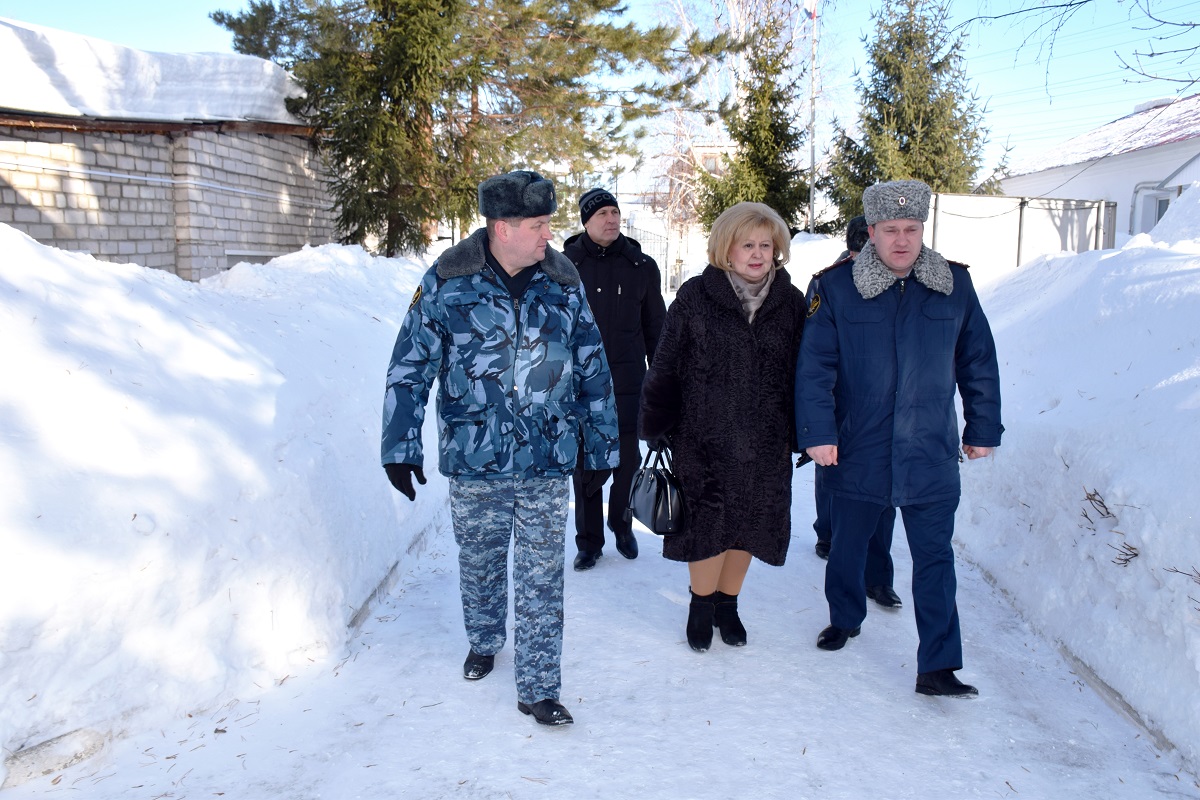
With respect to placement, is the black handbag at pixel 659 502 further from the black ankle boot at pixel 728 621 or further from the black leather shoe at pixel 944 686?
the black leather shoe at pixel 944 686

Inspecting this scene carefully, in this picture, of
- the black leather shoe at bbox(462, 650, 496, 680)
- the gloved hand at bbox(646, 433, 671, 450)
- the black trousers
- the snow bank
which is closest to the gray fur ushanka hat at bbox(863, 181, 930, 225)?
the gloved hand at bbox(646, 433, 671, 450)

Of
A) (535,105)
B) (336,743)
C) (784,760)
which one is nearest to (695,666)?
(784,760)

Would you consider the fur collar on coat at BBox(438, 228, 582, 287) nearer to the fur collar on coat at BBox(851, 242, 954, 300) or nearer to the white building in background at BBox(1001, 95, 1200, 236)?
the fur collar on coat at BBox(851, 242, 954, 300)

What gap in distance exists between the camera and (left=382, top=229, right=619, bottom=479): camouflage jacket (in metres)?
3.11

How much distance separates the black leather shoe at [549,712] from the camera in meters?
3.07

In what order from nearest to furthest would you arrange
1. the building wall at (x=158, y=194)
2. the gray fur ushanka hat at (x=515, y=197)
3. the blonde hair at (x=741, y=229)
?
1. the gray fur ushanka hat at (x=515, y=197)
2. the blonde hair at (x=741, y=229)
3. the building wall at (x=158, y=194)

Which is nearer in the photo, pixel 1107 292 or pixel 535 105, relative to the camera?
pixel 1107 292

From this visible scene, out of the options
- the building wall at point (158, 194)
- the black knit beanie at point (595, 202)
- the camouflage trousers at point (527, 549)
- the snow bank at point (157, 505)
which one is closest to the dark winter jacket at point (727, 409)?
the camouflage trousers at point (527, 549)

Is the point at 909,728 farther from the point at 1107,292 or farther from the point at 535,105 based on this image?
the point at 535,105

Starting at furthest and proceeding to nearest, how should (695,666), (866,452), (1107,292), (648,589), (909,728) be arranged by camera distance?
(1107,292) < (648,589) < (695,666) < (866,452) < (909,728)

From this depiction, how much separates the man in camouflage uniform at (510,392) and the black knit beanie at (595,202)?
153cm

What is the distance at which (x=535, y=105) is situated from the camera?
1798 centimetres

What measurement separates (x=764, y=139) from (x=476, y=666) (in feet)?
65.2

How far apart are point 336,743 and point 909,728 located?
2018mm
